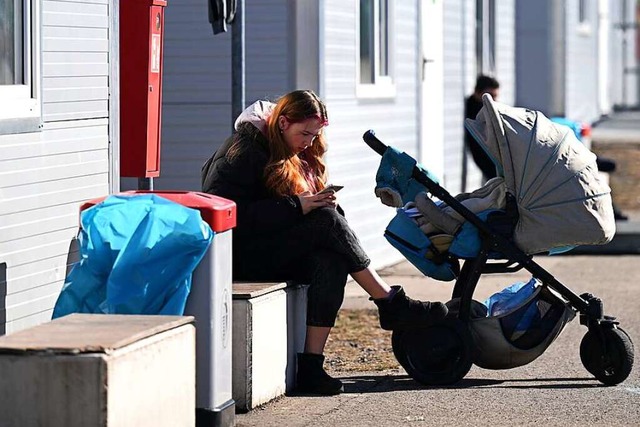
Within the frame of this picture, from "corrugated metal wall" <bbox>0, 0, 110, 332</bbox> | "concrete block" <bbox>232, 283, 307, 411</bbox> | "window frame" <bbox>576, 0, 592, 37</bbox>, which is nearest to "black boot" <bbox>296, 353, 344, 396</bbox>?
"concrete block" <bbox>232, 283, 307, 411</bbox>

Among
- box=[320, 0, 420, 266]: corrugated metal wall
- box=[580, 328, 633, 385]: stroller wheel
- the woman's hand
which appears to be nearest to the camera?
the woman's hand

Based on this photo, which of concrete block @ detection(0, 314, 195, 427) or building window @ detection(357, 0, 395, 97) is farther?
building window @ detection(357, 0, 395, 97)

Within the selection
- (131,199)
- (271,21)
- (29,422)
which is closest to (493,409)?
(131,199)

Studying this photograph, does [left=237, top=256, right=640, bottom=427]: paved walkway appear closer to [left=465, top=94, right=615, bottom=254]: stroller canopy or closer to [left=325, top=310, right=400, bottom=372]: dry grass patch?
[left=325, top=310, right=400, bottom=372]: dry grass patch

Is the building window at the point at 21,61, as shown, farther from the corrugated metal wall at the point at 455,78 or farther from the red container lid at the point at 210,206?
the corrugated metal wall at the point at 455,78

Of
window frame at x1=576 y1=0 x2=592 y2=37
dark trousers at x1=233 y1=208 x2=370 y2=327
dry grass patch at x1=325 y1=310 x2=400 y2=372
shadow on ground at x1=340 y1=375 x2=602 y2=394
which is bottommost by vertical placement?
shadow on ground at x1=340 y1=375 x2=602 y2=394

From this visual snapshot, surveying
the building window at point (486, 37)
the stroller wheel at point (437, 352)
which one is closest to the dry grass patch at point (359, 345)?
the stroller wheel at point (437, 352)

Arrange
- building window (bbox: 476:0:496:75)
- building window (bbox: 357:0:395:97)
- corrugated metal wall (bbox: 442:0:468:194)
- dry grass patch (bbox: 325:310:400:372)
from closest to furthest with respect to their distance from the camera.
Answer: dry grass patch (bbox: 325:310:400:372) → building window (bbox: 357:0:395:97) → corrugated metal wall (bbox: 442:0:468:194) → building window (bbox: 476:0:496:75)

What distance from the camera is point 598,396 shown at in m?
7.29

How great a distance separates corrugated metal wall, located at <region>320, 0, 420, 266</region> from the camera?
11.3m

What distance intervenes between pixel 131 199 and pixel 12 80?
828mm

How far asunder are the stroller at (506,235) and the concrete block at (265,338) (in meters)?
0.58

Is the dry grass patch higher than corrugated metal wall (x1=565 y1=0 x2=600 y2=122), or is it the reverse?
corrugated metal wall (x1=565 y1=0 x2=600 y2=122)

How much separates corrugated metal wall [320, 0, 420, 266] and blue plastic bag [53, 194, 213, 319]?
16.5ft
